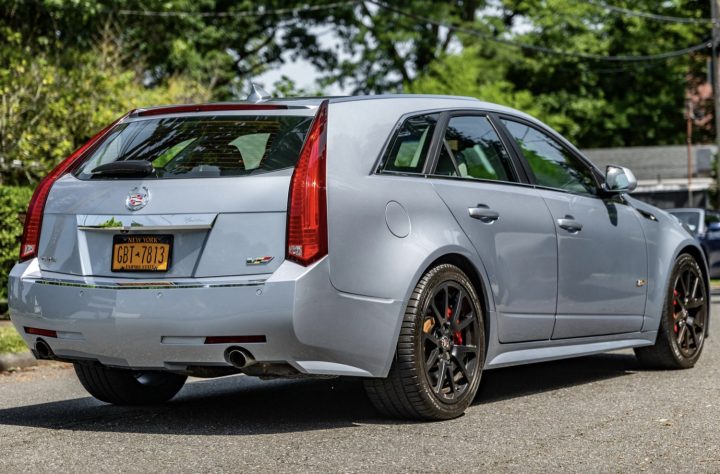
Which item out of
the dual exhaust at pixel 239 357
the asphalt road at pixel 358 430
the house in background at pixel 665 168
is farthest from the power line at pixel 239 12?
the dual exhaust at pixel 239 357

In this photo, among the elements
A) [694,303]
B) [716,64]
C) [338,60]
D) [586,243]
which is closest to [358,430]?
[586,243]

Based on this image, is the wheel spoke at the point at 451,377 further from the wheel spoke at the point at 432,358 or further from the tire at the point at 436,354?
the wheel spoke at the point at 432,358

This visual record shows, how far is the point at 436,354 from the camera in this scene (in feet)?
19.4

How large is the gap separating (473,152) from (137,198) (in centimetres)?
191

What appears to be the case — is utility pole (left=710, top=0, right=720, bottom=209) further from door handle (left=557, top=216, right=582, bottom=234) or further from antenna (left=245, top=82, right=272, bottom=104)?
antenna (left=245, top=82, right=272, bottom=104)

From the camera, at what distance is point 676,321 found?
26.9 ft

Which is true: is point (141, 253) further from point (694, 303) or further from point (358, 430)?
point (694, 303)

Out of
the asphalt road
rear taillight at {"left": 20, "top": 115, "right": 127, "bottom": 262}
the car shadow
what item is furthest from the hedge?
rear taillight at {"left": 20, "top": 115, "right": 127, "bottom": 262}

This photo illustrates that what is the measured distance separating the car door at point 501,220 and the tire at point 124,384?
191cm

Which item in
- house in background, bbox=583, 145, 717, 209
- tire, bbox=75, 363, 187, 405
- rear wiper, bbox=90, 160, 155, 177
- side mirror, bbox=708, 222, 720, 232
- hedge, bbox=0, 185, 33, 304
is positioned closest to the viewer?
rear wiper, bbox=90, 160, 155, 177

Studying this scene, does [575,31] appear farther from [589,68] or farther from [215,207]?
[215,207]

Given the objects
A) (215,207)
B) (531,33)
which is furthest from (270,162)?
(531,33)

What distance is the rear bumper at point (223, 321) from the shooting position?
530 centimetres

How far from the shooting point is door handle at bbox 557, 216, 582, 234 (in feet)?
22.8
